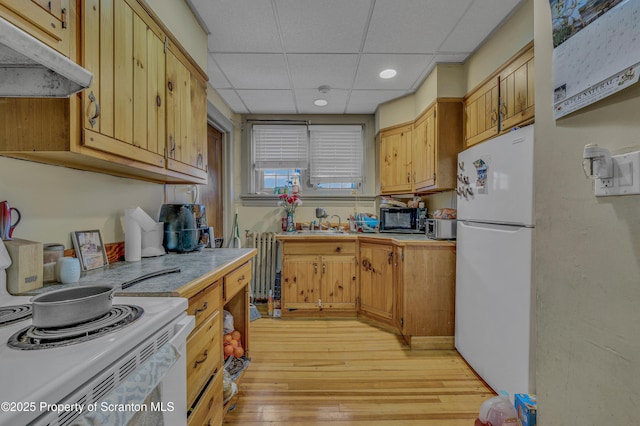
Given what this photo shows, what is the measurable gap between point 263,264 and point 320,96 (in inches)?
84.7

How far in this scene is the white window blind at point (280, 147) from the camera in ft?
11.6

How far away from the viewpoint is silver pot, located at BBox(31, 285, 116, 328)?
0.63m

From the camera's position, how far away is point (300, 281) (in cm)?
289

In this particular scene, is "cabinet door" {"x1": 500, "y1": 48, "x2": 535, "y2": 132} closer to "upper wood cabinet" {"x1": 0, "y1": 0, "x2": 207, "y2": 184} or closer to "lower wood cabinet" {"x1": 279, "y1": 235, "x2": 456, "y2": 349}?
"lower wood cabinet" {"x1": 279, "y1": 235, "x2": 456, "y2": 349}

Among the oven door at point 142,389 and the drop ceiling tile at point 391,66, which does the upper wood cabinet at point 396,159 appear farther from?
the oven door at point 142,389

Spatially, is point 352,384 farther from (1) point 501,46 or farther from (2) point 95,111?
(1) point 501,46

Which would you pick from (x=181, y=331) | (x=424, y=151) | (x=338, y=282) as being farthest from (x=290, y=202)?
(x=181, y=331)

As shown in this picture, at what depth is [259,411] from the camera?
157cm

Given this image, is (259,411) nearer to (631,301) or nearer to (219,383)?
(219,383)

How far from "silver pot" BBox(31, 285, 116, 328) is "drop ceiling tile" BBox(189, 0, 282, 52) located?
1823 millimetres

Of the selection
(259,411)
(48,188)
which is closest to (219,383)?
(259,411)

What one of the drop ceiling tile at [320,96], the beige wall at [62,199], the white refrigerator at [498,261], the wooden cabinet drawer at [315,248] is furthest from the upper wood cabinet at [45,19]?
the wooden cabinet drawer at [315,248]

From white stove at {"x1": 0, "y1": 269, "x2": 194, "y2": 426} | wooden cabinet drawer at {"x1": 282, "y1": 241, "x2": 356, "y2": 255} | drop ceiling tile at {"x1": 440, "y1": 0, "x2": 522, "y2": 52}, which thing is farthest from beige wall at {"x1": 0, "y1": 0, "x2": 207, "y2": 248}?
drop ceiling tile at {"x1": 440, "y1": 0, "x2": 522, "y2": 52}

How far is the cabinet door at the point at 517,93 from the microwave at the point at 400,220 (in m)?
1.29
